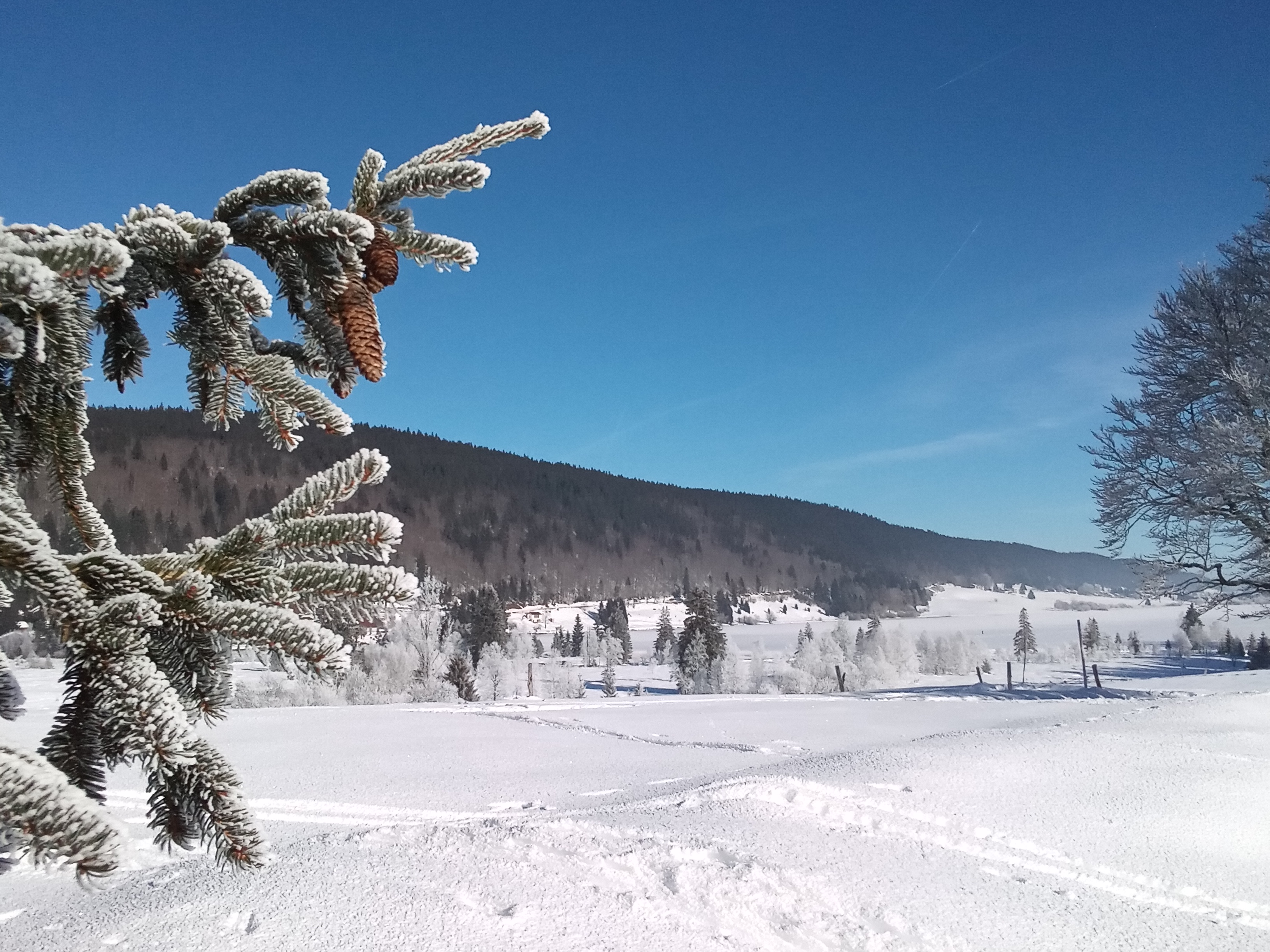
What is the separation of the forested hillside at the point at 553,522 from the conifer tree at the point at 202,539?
155 feet

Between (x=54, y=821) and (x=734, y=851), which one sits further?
(x=734, y=851)

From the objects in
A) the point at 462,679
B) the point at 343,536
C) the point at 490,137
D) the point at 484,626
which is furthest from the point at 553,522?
the point at 343,536

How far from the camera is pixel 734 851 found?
3.93m

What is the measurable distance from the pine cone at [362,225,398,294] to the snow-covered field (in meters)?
0.75

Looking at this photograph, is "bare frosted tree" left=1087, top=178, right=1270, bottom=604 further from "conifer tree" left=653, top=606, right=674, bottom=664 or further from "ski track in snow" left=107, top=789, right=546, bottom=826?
"conifer tree" left=653, top=606, right=674, bottom=664

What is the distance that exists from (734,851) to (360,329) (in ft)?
12.4

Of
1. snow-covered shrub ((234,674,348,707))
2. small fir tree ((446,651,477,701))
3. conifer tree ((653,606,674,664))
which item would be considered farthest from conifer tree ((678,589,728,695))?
snow-covered shrub ((234,674,348,707))

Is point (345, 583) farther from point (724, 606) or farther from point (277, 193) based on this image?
point (724, 606)

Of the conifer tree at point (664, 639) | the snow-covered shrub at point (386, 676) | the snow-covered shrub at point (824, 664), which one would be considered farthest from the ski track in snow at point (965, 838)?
the conifer tree at point (664, 639)

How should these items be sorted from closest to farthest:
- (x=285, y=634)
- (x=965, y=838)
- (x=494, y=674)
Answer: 1. (x=285, y=634)
2. (x=965, y=838)
3. (x=494, y=674)

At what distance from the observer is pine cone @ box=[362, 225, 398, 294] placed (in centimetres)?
113

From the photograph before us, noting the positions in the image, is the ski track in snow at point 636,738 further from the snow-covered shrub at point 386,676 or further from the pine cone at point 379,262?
the snow-covered shrub at point 386,676

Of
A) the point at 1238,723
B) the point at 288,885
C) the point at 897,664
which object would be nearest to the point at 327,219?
the point at 288,885

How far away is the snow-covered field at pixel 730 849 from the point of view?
3.01 meters
